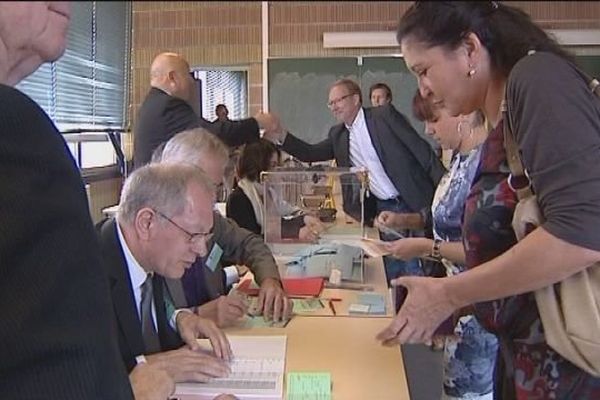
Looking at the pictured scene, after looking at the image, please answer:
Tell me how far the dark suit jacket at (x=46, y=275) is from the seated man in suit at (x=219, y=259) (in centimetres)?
126

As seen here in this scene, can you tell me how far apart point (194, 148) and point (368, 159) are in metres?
1.52

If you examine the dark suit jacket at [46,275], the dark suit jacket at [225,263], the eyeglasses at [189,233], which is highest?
the dark suit jacket at [46,275]

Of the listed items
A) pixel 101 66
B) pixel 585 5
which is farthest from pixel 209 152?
pixel 101 66

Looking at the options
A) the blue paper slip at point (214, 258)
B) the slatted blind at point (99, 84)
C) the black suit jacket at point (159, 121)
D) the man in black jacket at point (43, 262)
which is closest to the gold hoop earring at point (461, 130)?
Result: the blue paper slip at point (214, 258)

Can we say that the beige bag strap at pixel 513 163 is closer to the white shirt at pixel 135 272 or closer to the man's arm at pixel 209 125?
the white shirt at pixel 135 272

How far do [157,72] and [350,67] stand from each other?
2611 mm

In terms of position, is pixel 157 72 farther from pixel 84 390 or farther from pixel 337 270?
pixel 84 390

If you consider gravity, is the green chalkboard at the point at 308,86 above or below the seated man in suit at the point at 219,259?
above

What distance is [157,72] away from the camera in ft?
10.8

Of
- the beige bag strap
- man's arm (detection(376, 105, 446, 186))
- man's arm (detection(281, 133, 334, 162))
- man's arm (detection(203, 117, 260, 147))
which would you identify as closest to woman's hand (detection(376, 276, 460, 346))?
the beige bag strap

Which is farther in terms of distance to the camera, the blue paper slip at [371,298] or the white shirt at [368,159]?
the white shirt at [368,159]

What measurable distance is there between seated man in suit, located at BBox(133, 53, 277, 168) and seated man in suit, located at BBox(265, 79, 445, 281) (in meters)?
Result: 0.64

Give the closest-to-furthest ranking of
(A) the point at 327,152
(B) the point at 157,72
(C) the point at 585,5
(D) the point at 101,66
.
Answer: (C) the point at 585,5 → (B) the point at 157,72 → (A) the point at 327,152 → (D) the point at 101,66

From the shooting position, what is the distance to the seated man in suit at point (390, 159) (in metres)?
3.26
